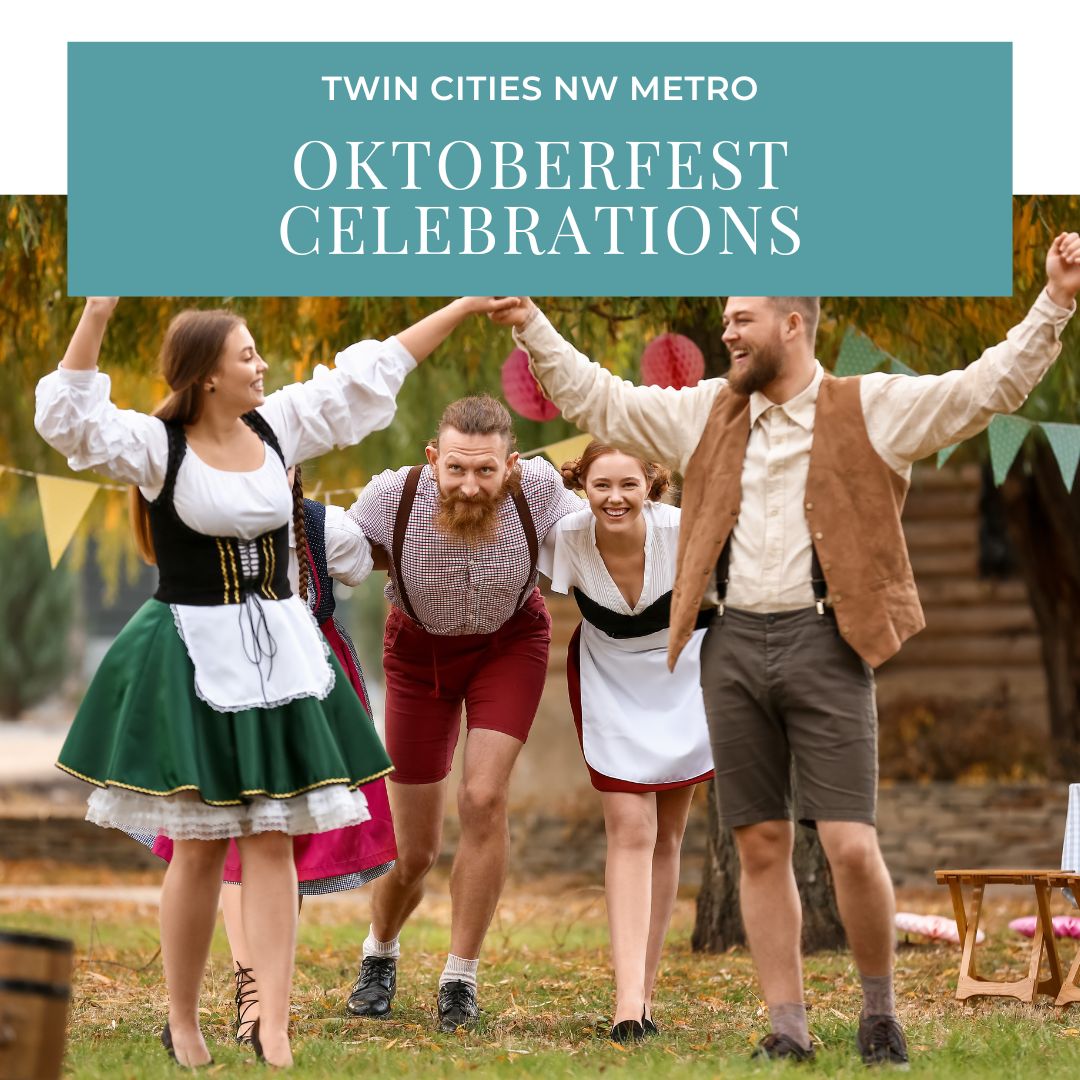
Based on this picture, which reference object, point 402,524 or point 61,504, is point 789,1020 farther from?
point 61,504

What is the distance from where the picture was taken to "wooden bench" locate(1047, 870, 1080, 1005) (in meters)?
5.74

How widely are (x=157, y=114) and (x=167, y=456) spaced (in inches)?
57.9

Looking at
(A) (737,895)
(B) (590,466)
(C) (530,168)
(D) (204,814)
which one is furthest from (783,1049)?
(A) (737,895)

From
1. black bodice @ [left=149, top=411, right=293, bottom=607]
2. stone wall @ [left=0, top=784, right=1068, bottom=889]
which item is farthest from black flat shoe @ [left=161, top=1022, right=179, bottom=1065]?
stone wall @ [left=0, top=784, right=1068, bottom=889]

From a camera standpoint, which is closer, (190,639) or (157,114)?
(190,639)

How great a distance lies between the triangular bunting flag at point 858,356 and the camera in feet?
21.0

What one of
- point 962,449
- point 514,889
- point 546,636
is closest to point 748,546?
point 546,636

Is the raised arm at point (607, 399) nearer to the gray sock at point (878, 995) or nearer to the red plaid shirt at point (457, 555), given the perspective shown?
the red plaid shirt at point (457, 555)

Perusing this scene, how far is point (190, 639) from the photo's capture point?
4.10 metres

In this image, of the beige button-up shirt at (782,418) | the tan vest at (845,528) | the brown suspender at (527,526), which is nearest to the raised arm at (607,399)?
the beige button-up shirt at (782,418)

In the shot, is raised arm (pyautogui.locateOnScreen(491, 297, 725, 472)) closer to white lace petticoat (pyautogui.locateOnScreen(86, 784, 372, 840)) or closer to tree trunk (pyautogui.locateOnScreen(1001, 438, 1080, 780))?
white lace petticoat (pyautogui.locateOnScreen(86, 784, 372, 840))

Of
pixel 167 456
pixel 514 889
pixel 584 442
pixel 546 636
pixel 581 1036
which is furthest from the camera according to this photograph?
pixel 514 889

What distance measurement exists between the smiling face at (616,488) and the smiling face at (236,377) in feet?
4.21

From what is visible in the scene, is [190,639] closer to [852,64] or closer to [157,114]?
[157,114]
